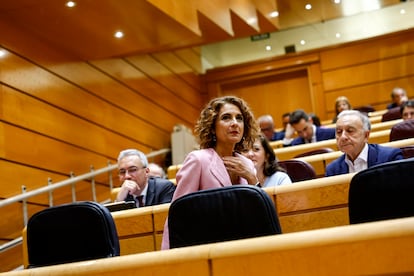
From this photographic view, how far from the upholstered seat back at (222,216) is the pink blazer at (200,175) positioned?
0.27 metres

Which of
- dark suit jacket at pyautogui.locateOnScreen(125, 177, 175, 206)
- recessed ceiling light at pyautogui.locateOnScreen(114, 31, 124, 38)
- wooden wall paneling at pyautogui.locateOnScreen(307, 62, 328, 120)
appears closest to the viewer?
dark suit jacket at pyautogui.locateOnScreen(125, 177, 175, 206)

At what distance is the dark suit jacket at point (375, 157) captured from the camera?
7.38ft

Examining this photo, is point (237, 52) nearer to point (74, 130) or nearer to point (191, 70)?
point (191, 70)

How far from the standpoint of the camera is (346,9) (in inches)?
275

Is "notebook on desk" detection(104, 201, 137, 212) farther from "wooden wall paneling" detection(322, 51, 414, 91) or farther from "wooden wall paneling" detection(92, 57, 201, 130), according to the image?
"wooden wall paneling" detection(322, 51, 414, 91)

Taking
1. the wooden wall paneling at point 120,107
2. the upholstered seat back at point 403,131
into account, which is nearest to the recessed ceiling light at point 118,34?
the wooden wall paneling at point 120,107

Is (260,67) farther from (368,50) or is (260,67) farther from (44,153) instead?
(44,153)

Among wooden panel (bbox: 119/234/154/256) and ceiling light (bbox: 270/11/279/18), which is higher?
ceiling light (bbox: 270/11/279/18)

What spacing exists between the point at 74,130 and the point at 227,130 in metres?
2.90

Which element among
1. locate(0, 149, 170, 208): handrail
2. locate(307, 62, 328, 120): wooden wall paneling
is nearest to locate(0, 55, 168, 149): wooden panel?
locate(0, 149, 170, 208): handrail

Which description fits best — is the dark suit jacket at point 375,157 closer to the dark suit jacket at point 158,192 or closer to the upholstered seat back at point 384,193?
the dark suit jacket at point 158,192

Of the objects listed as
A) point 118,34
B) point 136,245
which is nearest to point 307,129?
point 118,34

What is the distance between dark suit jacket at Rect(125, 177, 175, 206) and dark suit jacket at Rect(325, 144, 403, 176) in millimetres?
710

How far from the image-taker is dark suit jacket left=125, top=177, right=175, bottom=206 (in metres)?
2.58
